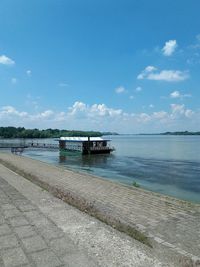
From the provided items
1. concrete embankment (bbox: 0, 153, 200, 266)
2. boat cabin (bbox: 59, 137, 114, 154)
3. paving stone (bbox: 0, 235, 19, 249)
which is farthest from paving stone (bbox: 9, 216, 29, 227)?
boat cabin (bbox: 59, 137, 114, 154)

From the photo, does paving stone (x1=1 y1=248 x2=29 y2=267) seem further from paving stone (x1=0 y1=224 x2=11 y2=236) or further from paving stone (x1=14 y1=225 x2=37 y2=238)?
paving stone (x1=0 y1=224 x2=11 y2=236)

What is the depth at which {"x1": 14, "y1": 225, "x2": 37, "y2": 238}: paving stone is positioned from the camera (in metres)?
5.70

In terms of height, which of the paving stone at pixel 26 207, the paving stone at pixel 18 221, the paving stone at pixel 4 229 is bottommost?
the paving stone at pixel 4 229

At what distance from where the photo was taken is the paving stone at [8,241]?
5215mm

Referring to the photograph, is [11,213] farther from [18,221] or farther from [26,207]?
[18,221]

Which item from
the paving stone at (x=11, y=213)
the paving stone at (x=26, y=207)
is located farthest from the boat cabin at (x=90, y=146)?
the paving stone at (x=11, y=213)

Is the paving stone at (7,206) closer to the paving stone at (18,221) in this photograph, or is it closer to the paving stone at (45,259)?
the paving stone at (18,221)

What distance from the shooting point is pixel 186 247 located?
21.1 feet

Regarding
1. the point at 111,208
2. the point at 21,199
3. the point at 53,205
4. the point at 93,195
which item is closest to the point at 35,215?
the point at 53,205

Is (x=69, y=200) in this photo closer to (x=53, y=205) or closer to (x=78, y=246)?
(x=53, y=205)

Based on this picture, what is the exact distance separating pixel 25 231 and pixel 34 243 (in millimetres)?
718

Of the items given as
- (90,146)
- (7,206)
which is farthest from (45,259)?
(90,146)

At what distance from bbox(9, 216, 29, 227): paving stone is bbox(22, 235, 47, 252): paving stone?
949 millimetres

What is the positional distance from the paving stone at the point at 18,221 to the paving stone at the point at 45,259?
1661 millimetres
